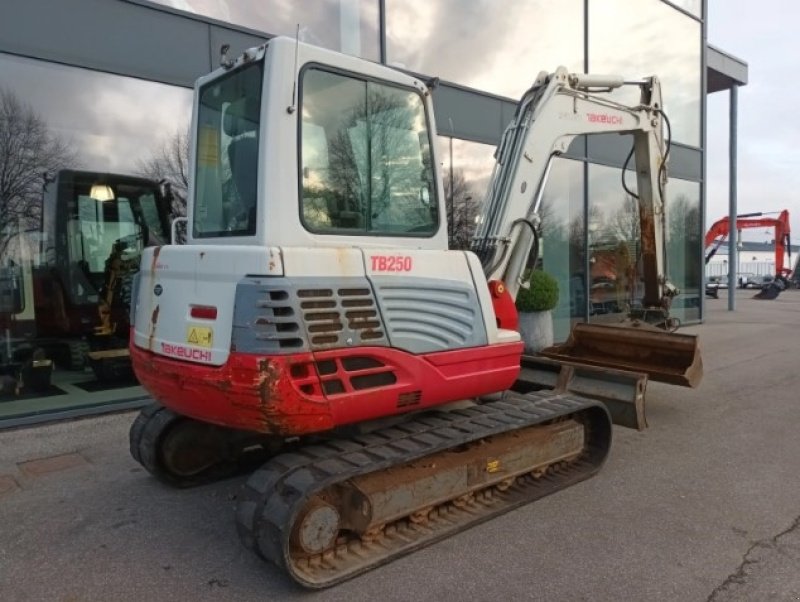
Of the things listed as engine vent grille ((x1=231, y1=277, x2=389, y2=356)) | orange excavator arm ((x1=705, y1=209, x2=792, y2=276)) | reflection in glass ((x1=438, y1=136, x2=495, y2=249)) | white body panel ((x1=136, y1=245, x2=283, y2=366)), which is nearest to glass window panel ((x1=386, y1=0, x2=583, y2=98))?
reflection in glass ((x1=438, y1=136, x2=495, y2=249))

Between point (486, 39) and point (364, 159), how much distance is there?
296 inches

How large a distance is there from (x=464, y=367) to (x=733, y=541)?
5.90ft

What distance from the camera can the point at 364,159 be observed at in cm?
360

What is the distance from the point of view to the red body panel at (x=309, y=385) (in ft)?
9.83

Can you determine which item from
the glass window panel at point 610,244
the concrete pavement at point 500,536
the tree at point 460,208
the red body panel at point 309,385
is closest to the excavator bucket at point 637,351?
the concrete pavement at point 500,536

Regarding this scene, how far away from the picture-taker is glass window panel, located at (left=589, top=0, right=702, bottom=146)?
11.7m

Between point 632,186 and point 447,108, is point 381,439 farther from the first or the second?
point 632,186

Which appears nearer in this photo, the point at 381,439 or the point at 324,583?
the point at 324,583

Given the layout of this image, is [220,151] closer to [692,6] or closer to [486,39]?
[486,39]

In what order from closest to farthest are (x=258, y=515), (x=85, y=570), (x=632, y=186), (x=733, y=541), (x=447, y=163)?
(x=258, y=515) → (x=85, y=570) → (x=733, y=541) → (x=447, y=163) → (x=632, y=186)

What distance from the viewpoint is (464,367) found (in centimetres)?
378

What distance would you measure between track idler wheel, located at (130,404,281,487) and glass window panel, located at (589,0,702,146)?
9744mm

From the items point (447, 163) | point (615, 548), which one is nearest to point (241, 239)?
point (615, 548)

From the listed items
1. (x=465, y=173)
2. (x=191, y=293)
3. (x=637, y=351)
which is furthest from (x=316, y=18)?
(x=191, y=293)
